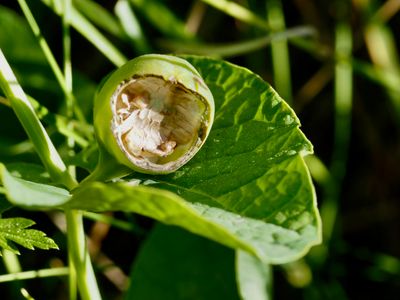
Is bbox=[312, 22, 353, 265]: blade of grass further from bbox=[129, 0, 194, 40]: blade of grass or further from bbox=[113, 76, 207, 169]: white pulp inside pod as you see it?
bbox=[113, 76, 207, 169]: white pulp inside pod

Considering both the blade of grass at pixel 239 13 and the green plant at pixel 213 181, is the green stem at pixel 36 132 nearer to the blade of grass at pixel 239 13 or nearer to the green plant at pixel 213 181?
the green plant at pixel 213 181

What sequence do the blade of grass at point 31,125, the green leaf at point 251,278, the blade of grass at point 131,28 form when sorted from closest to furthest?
the blade of grass at point 31,125, the green leaf at point 251,278, the blade of grass at point 131,28

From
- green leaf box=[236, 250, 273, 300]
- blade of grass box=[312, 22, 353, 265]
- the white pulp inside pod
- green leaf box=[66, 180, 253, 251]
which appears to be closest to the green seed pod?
the white pulp inside pod

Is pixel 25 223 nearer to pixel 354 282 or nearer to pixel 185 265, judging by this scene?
pixel 185 265

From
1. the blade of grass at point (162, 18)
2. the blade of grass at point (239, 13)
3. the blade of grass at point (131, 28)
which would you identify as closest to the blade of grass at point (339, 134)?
the blade of grass at point (239, 13)

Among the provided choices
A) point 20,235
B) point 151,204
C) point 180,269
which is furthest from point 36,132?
point 180,269

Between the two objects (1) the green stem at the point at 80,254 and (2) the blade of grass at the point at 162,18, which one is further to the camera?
(2) the blade of grass at the point at 162,18

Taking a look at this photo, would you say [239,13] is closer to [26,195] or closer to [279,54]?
[279,54]
